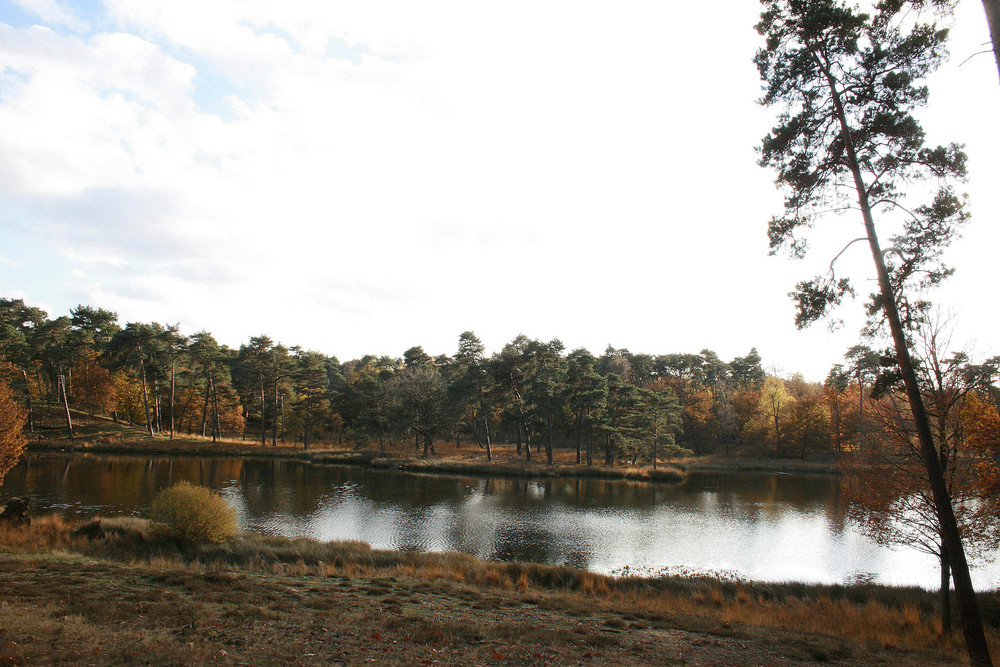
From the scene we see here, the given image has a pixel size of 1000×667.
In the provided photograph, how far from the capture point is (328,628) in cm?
841

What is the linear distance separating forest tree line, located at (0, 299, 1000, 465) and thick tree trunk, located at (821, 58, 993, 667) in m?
37.8

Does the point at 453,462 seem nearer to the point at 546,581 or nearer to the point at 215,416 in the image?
the point at 215,416

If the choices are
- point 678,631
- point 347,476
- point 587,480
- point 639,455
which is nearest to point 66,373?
point 347,476

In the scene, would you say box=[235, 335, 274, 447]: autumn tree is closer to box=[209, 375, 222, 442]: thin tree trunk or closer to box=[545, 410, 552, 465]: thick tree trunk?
box=[209, 375, 222, 442]: thin tree trunk

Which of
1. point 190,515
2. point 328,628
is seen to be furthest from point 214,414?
point 328,628

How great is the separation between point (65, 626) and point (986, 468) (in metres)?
20.2

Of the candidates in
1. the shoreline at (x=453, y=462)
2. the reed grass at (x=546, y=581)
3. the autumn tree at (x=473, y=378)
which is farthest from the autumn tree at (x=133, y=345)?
the reed grass at (x=546, y=581)

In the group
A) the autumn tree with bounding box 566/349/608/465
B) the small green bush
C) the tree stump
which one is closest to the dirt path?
the small green bush

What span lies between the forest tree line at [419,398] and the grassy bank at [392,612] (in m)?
34.7

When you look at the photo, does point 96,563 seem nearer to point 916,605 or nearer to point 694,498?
point 916,605

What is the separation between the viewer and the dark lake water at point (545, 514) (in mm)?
21531

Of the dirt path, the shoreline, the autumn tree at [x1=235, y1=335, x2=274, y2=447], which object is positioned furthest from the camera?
the autumn tree at [x1=235, y1=335, x2=274, y2=447]

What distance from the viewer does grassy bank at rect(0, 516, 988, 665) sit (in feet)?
24.0

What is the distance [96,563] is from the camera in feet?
42.0
